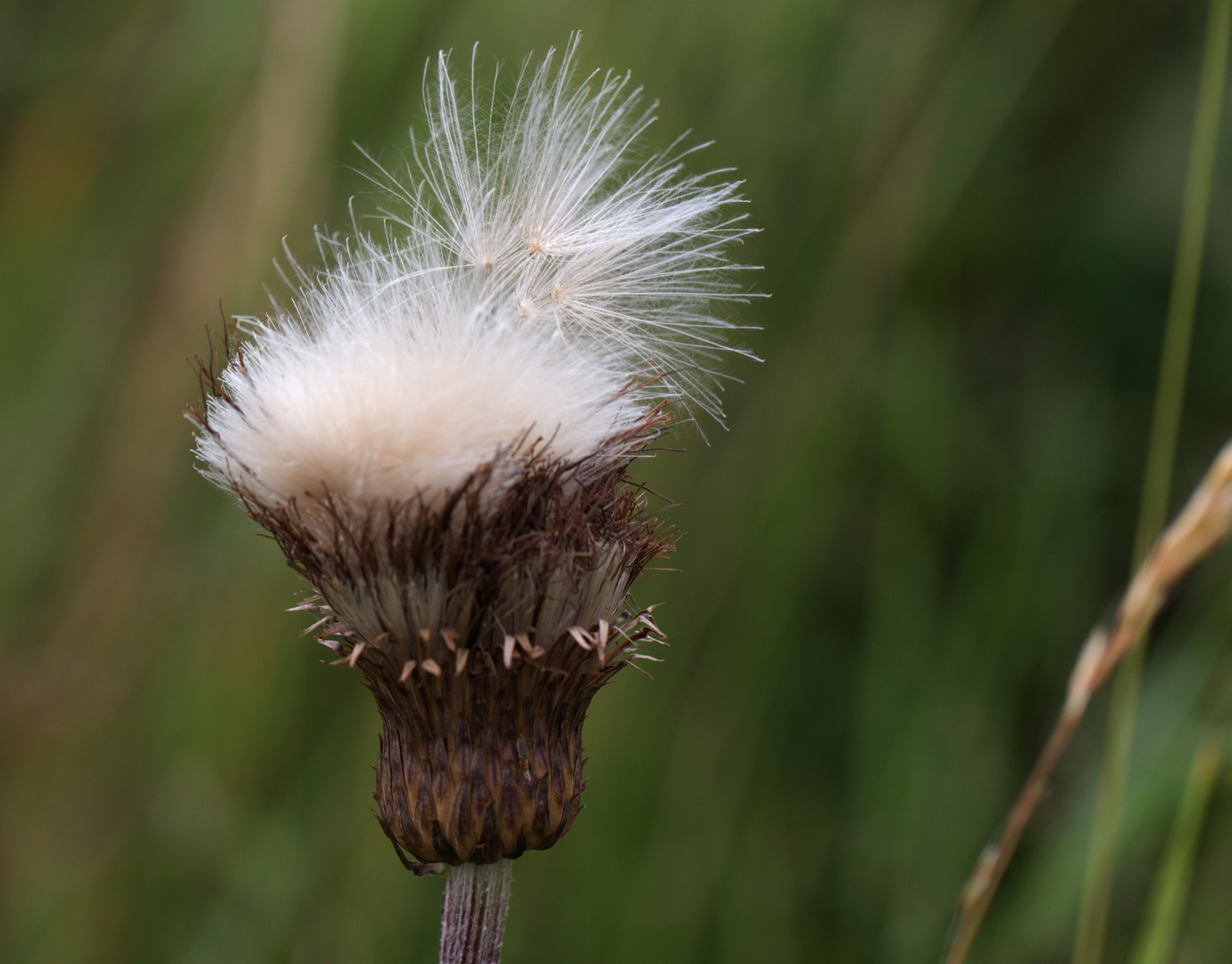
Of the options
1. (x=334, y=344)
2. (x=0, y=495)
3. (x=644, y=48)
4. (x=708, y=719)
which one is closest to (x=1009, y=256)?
(x=644, y=48)

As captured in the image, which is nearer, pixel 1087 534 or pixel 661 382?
pixel 661 382

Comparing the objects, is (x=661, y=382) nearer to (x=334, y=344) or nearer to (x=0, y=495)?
(x=334, y=344)

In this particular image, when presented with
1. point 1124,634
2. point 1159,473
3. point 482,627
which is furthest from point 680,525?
point 482,627

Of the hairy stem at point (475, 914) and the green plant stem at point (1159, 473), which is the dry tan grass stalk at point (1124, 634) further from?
the hairy stem at point (475, 914)

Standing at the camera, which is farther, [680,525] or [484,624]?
[680,525]

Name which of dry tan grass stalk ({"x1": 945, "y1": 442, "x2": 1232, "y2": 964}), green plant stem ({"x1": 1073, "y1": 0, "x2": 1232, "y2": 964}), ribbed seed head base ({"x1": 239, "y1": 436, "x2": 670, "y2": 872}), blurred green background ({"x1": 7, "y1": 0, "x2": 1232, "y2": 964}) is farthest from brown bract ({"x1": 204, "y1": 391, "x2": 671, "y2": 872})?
blurred green background ({"x1": 7, "y1": 0, "x2": 1232, "y2": 964})

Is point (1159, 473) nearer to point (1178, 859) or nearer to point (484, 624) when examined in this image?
point (1178, 859)

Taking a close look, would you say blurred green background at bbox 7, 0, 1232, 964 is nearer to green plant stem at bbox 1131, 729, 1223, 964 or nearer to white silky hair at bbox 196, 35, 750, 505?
green plant stem at bbox 1131, 729, 1223, 964
